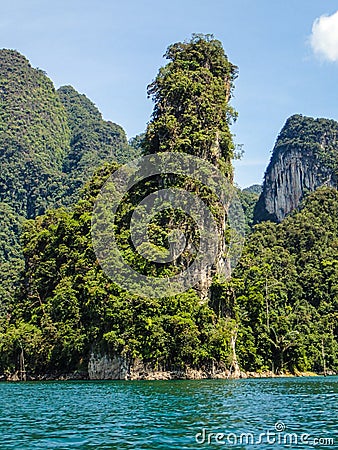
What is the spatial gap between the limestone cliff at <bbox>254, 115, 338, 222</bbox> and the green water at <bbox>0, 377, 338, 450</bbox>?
64361 mm

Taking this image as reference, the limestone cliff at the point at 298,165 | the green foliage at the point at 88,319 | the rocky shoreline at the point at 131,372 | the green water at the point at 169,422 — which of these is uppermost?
the limestone cliff at the point at 298,165

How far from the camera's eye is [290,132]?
3344 inches

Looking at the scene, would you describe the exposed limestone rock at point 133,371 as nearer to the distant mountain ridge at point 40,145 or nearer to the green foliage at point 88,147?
the distant mountain ridge at point 40,145

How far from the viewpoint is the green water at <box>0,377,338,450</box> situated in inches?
370

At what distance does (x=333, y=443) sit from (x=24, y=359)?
28.0m

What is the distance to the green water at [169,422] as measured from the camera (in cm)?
941

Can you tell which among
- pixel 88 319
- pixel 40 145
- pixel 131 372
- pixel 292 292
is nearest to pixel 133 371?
pixel 131 372

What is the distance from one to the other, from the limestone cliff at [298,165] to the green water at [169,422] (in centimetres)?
6436

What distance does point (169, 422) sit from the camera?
11.6m

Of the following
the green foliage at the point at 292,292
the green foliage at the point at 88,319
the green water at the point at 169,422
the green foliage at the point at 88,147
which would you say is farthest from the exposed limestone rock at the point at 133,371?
the green foliage at the point at 88,147

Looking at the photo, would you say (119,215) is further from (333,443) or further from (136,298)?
(333,443)

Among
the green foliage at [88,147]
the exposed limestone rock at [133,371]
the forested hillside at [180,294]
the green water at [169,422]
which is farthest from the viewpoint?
the green foliage at [88,147]

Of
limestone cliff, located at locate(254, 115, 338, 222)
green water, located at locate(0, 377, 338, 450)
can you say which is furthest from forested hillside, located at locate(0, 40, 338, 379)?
limestone cliff, located at locate(254, 115, 338, 222)

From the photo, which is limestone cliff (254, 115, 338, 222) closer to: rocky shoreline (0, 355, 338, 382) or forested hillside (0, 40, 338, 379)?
forested hillside (0, 40, 338, 379)
